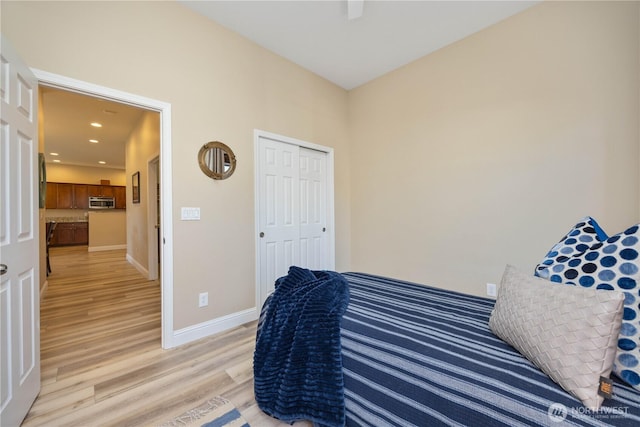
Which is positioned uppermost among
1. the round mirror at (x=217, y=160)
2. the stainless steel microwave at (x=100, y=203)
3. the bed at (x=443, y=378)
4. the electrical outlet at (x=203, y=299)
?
the round mirror at (x=217, y=160)

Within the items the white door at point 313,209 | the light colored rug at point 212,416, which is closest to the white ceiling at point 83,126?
the white door at point 313,209

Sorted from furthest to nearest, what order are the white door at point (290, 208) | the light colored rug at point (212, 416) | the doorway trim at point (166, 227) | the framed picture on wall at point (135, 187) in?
1. the framed picture on wall at point (135, 187)
2. the white door at point (290, 208)
3. the doorway trim at point (166, 227)
4. the light colored rug at point (212, 416)

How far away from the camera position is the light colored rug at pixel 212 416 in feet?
4.47

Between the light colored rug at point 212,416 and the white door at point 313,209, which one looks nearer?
the light colored rug at point 212,416

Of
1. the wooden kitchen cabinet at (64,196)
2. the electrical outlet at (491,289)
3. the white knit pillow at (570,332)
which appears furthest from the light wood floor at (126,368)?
the wooden kitchen cabinet at (64,196)

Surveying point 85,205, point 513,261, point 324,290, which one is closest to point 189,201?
point 324,290

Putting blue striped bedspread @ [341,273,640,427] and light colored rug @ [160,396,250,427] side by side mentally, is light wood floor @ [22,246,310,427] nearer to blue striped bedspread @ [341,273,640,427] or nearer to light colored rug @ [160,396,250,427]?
light colored rug @ [160,396,250,427]

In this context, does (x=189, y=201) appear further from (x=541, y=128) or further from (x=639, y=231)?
(x=541, y=128)

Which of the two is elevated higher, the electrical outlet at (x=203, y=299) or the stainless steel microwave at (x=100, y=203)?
the stainless steel microwave at (x=100, y=203)

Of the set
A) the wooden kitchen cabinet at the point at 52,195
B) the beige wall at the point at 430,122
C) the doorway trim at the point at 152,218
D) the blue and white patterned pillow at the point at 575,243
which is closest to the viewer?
the blue and white patterned pillow at the point at 575,243

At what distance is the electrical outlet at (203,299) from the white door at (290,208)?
1.82 feet

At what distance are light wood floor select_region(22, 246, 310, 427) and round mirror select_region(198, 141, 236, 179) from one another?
5.06ft

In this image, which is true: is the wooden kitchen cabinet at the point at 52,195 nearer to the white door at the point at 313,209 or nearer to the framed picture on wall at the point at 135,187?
the framed picture on wall at the point at 135,187

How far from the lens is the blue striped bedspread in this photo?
0.74m
